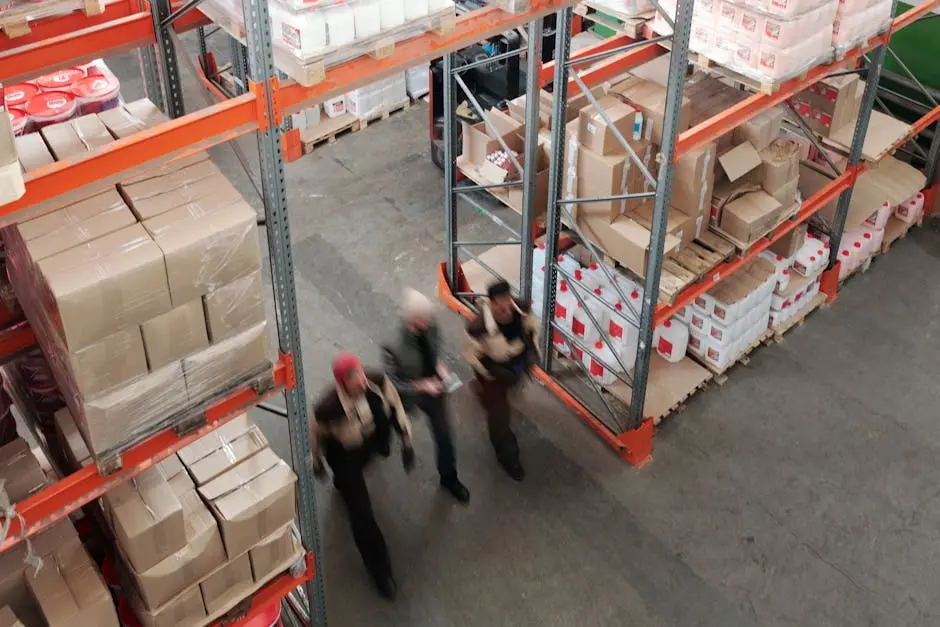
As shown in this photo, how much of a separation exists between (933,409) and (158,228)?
6.60 meters

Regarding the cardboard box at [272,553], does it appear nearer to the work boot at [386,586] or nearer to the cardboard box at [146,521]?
the cardboard box at [146,521]

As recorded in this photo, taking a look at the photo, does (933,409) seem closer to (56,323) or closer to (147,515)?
(147,515)

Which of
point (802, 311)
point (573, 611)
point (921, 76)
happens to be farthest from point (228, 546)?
point (921, 76)

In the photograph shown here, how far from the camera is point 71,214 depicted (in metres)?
4.04

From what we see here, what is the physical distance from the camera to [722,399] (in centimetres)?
799

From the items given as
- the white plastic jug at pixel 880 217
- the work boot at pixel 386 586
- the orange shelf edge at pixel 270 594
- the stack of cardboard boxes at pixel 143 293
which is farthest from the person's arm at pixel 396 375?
the white plastic jug at pixel 880 217

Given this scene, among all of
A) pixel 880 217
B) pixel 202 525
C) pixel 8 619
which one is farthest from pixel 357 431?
pixel 880 217

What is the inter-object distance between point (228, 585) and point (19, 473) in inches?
49.0

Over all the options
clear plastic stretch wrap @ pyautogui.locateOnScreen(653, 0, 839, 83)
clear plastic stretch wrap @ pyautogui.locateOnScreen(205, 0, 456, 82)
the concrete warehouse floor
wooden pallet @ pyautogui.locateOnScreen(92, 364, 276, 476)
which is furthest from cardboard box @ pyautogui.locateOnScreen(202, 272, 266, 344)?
clear plastic stretch wrap @ pyautogui.locateOnScreen(653, 0, 839, 83)

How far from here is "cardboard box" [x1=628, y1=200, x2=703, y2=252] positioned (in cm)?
679

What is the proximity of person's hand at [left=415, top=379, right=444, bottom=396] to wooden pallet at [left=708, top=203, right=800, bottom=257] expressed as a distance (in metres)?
2.47

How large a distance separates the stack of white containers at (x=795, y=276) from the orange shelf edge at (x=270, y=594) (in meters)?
4.87

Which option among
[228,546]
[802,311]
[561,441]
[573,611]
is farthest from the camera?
[802,311]

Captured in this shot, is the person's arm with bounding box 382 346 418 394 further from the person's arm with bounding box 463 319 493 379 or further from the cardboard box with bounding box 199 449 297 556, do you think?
the cardboard box with bounding box 199 449 297 556
